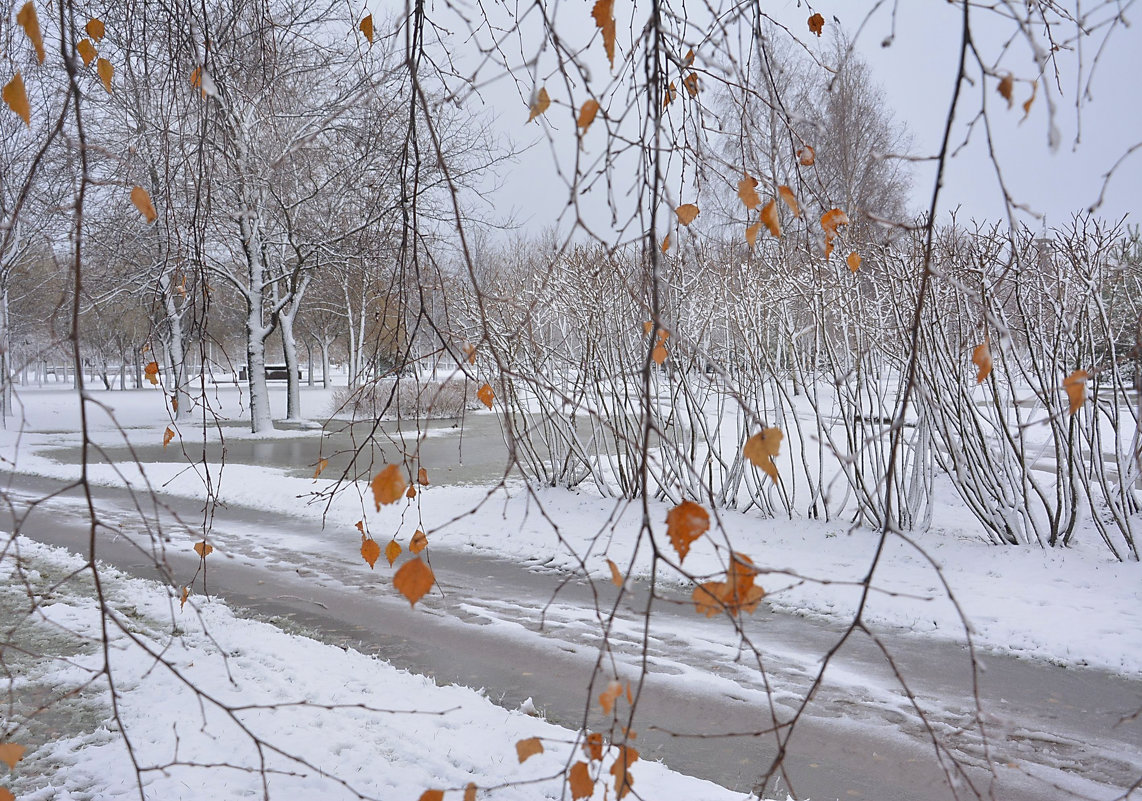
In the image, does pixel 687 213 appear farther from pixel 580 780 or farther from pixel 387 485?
pixel 580 780

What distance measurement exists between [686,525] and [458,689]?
3608 mm

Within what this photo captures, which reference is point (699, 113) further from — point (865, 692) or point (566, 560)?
point (566, 560)

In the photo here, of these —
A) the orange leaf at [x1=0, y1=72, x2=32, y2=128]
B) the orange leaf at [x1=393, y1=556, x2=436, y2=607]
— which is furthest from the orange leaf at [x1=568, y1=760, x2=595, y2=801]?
the orange leaf at [x1=0, y1=72, x2=32, y2=128]

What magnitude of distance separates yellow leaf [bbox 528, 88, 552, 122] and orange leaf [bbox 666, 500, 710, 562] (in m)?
0.79

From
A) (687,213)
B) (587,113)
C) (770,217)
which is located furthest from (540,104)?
(770,217)

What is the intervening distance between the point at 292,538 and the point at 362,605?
2625 mm

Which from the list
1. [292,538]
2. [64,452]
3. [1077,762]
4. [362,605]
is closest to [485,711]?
[362,605]

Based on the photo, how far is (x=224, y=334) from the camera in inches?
1363

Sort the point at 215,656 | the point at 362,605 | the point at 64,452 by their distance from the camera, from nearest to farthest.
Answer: the point at 215,656 → the point at 362,605 → the point at 64,452

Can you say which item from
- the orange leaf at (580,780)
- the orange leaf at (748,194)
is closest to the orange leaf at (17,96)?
the orange leaf at (748,194)

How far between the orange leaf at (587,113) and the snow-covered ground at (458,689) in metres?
0.67

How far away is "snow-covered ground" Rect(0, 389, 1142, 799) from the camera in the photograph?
3477mm

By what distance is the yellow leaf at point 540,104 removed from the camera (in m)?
1.51

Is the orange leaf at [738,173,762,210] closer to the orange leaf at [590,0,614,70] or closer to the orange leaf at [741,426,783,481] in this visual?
the orange leaf at [590,0,614,70]
